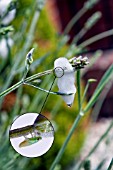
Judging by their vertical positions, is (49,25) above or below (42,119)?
above

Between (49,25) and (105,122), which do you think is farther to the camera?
(105,122)

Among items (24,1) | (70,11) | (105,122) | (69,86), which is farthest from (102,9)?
(69,86)

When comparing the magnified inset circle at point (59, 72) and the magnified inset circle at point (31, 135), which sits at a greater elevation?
the magnified inset circle at point (59, 72)

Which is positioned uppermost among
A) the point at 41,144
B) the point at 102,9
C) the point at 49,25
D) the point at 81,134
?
the point at 102,9

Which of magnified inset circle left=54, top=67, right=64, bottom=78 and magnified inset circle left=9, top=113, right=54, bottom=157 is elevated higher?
magnified inset circle left=54, top=67, right=64, bottom=78

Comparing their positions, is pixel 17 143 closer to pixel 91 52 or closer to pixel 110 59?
pixel 110 59

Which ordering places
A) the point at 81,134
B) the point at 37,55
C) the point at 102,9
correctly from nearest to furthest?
the point at 37,55
the point at 81,134
the point at 102,9

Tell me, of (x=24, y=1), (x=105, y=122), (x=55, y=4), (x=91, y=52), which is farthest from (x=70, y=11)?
(x=24, y=1)

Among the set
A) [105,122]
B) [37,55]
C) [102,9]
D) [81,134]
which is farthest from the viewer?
[102,9]
